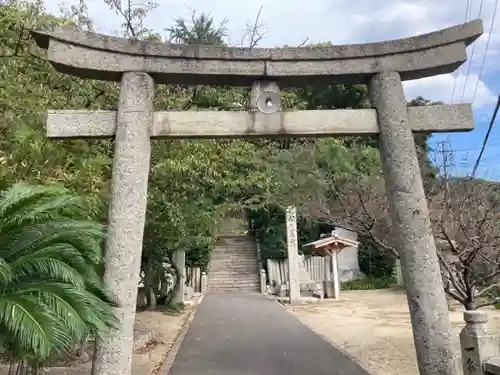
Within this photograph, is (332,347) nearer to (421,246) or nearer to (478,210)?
(478,210)

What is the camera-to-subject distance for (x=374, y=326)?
15680 mm

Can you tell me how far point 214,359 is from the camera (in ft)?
33.8

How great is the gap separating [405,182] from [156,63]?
328cm

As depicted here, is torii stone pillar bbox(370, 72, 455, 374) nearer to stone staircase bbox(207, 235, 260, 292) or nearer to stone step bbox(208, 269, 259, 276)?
stone staircase bbox(207, 235, 260, 292)

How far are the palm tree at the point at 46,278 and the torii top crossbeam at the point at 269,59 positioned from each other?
1.78 metres

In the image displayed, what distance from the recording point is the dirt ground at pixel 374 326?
10.4 metres

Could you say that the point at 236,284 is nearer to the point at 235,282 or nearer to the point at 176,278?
the point at 235,282

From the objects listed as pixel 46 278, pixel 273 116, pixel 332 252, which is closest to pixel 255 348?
pixel 273 116

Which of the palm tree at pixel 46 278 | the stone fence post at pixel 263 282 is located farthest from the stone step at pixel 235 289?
the palm tree at pixel 46 278

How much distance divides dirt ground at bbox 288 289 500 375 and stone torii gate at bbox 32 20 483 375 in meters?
2.66

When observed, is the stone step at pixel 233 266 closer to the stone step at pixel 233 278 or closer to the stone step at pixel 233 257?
the stone step at pixel 233 257

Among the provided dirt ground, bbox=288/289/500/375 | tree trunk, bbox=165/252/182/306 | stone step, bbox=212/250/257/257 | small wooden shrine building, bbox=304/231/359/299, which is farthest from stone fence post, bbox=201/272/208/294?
tree trunk, bbox=165/252/182/306

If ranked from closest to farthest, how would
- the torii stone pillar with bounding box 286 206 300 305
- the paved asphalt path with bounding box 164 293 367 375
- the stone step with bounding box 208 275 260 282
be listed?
the paved asphalt path with bounding box 164 293 367 375 < the torii stone pillar with bounding box 286 206 300 305 < the stone step with bounding box 208 275 260 282

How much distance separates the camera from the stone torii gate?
17.6ft
